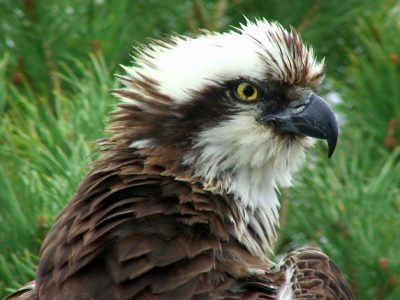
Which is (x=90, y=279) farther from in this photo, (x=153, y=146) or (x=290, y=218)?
(x=290, y=218)

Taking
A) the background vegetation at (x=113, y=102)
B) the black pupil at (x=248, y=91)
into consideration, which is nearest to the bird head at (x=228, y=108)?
the black pupil at (x=248, y=91)

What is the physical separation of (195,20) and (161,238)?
3.26 m

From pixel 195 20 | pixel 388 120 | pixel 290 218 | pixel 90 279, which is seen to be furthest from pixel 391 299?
pixel 195 20

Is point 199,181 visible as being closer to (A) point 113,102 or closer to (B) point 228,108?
(B) point 228,108

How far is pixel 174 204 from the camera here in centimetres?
455

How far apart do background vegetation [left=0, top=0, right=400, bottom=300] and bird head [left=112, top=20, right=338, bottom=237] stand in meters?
0.74

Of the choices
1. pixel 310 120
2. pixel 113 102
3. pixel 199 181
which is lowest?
pixel 199 181

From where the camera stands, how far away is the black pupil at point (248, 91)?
16.0 ft

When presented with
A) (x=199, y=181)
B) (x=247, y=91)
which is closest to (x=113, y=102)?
(x=247, y=91)

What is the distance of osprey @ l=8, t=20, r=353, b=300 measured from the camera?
171 inches

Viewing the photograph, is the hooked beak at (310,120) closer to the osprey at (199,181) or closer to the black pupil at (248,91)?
the osprey at (199,181)

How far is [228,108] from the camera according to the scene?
483 cm

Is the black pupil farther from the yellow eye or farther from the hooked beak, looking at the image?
the hooked beak

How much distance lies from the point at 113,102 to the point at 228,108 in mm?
1345
